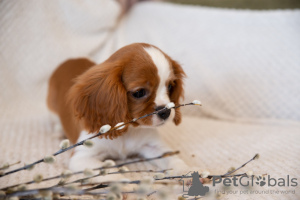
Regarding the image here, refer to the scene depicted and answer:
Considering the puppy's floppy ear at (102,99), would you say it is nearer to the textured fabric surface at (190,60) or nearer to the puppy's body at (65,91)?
the puppy's body at (65,91)

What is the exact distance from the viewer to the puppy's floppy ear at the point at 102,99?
4.15 ft

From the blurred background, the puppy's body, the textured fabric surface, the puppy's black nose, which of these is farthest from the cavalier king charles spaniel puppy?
the blurred background

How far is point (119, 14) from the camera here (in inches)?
106

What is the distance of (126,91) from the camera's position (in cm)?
130

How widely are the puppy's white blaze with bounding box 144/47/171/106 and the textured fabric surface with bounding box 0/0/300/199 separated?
0.43m

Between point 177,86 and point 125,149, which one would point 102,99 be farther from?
point 177,86

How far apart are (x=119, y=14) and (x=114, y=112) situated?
165cm

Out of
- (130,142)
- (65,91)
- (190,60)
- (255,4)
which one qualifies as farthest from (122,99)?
(255,4)

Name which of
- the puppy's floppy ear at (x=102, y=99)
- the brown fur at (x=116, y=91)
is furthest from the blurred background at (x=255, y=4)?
the puppy's floppy ear at (x=102, y=99)

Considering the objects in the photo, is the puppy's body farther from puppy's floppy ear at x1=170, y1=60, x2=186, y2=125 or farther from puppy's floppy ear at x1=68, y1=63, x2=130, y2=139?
puppy's floppy ear at x1=170, y1=60, x2=186, y2=125

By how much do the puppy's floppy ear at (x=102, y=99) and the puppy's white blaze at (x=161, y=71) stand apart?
0.15 metres

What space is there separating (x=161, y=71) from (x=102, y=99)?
0.94ft

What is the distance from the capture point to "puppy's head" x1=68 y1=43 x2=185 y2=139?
127 centimetres

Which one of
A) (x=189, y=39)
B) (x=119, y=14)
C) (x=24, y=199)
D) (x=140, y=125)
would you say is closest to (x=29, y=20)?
(x=119, y=14)
